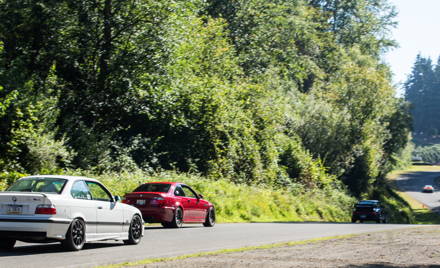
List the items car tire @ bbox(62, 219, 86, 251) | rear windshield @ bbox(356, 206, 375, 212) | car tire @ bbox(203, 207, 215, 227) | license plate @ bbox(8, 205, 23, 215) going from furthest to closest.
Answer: rear windshield @ bbox(356, 206, 375, 212) → car tire @ bbox(203, 207, 215, 227) → car tire @ bbox(62, 219, 86, 251) → license plate @ bbox(8, 205, 23, 215)

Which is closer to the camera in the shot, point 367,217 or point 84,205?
point 84,205

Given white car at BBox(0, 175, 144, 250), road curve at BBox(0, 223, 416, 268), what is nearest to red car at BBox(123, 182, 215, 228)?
road curve at BBox(0, 223, 416, 268)

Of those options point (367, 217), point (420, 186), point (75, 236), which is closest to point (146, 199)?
point (75, 236)

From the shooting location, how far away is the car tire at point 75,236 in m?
12.1

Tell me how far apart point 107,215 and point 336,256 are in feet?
15.4

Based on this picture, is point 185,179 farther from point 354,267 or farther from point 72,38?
point 354,267

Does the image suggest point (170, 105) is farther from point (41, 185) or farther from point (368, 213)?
point (41, 185)

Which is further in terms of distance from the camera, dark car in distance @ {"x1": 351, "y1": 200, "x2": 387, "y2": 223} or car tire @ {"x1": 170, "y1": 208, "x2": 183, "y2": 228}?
dark car in distance @ {"x1": 351, "y1": 200, "x2": 387, "y2": 223}

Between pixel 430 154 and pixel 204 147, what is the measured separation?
5068 inches

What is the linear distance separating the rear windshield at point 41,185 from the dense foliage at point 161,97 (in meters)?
9.35

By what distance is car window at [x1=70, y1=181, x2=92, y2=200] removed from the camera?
12.5 m

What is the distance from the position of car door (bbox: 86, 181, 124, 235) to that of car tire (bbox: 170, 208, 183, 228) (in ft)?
20.2

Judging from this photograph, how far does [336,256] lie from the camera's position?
39.5 feet

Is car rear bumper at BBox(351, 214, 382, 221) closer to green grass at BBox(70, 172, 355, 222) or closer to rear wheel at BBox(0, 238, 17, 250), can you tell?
green grass at BBox(70, 172, 355, 222)
